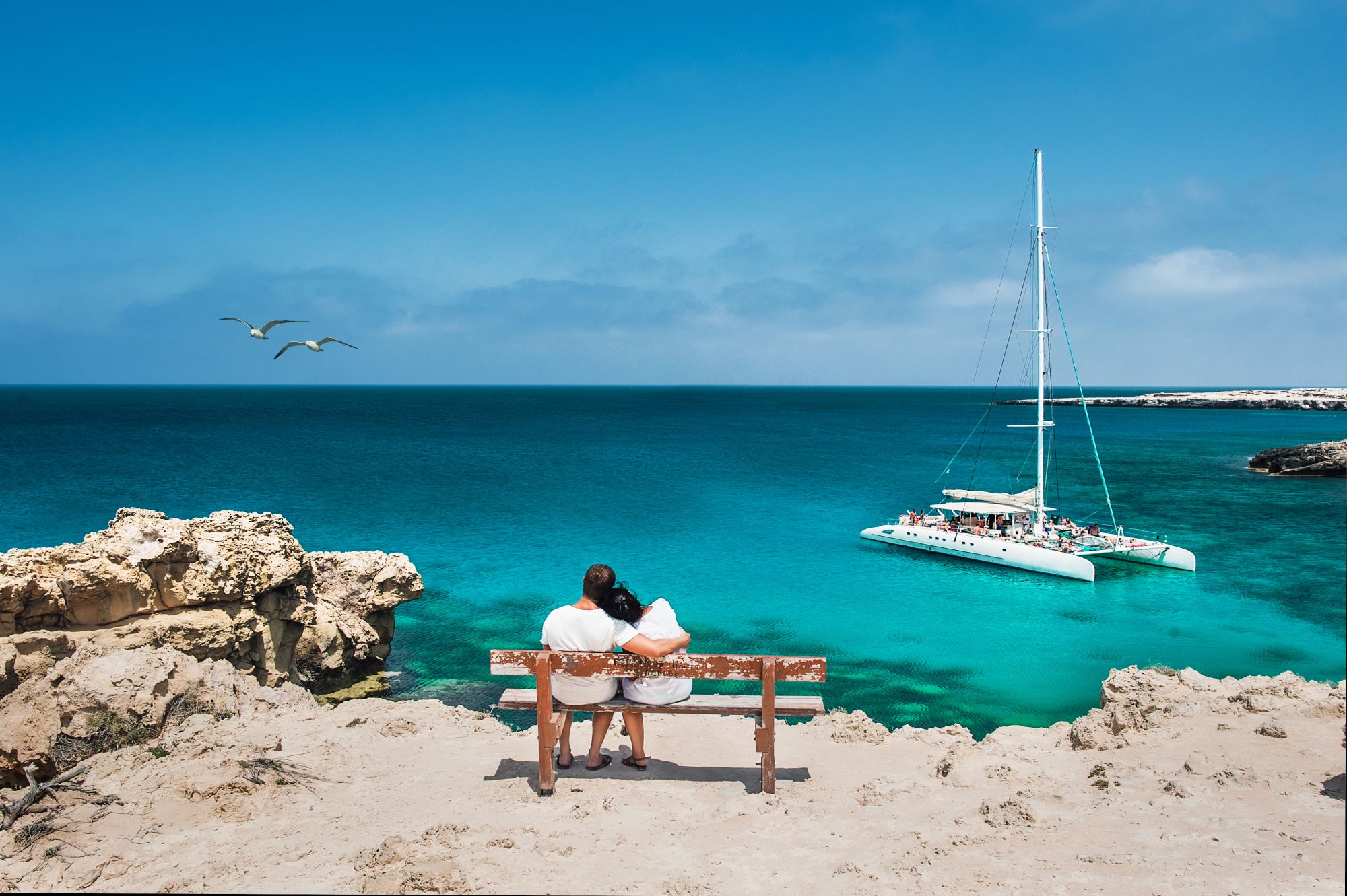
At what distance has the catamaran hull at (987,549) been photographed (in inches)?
852

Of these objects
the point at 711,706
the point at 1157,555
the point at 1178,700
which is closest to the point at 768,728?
the point at 711,706

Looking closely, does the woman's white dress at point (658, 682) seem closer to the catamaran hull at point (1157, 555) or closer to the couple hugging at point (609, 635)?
the couple hugging at point (609, 635)

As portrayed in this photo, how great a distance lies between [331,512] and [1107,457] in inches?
1814

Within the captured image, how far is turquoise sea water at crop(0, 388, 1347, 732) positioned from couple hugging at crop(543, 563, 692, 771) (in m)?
3.73

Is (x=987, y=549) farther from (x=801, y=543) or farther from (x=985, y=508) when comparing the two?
(x=801, y=543)

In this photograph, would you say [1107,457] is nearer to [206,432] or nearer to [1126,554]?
[1126,554]

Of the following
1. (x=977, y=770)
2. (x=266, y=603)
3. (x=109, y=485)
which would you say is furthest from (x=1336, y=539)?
(x=109, y=485)

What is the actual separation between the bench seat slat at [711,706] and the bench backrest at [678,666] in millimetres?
303

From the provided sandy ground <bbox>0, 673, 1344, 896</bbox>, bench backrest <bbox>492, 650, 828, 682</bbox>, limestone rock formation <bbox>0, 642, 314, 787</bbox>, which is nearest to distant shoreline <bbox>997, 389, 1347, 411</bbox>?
sandy ground <bbox>0, 673, 1344, 896</bbox>

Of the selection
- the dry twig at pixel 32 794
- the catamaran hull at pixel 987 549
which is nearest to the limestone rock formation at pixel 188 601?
the dry twig at pixel 32 794

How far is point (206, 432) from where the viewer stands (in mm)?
71562

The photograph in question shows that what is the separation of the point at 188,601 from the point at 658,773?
261 inches

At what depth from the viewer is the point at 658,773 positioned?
6.00 metres

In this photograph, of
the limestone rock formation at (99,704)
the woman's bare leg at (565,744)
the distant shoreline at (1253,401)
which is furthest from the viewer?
the distant shoreline at (1253,401)
